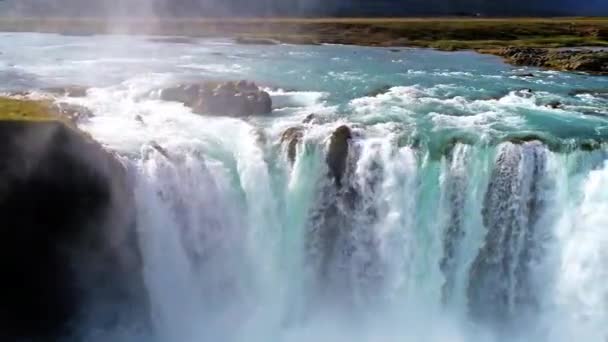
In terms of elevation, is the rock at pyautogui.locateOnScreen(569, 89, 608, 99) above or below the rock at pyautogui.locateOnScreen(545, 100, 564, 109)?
below

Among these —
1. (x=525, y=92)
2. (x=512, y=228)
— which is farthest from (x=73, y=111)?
(x=525, y=92)

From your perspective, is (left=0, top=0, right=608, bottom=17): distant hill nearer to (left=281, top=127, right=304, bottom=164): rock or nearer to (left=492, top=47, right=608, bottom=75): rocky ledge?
(left=492, top=47, right=608, bottom=75): rocky ledge

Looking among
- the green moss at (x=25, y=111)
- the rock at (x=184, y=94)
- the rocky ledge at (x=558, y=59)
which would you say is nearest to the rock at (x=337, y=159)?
the rock at (x=184, y=94)

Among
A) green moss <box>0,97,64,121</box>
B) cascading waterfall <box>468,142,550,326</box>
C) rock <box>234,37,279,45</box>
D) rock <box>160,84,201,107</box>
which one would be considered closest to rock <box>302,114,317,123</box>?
rock <box>160,84,201,107</box>

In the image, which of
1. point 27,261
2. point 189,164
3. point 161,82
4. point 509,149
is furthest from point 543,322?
point 161,82

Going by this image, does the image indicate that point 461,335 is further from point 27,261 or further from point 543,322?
point 27,261

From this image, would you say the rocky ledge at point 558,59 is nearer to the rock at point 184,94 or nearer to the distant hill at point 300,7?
the rock at point 184,94
